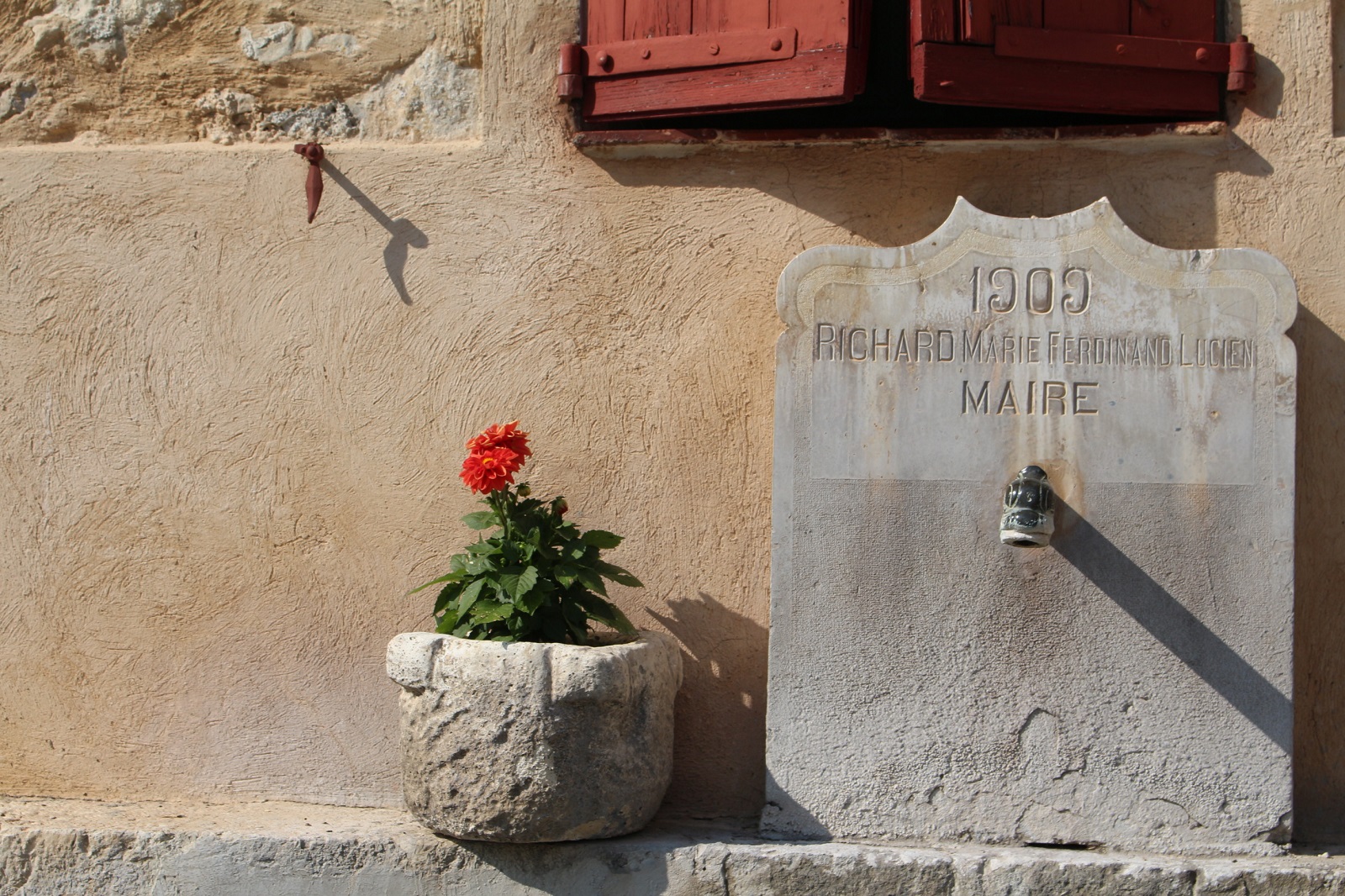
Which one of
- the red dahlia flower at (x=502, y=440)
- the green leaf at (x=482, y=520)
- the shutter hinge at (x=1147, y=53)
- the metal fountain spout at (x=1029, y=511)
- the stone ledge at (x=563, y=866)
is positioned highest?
the shutter hinge at (x=1147, y=53)

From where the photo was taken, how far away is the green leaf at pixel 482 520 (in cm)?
344

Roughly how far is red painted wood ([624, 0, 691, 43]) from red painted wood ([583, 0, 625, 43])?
2 centimetres

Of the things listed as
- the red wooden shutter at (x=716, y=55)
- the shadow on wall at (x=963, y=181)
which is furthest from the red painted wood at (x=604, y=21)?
Answer: the shadow on wall at (x=963, y=181)

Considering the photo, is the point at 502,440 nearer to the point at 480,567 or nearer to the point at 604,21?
the point at 480,567

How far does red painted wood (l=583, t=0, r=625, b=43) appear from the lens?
12.7 feet

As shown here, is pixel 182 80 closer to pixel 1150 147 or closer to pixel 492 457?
pixel 492 457

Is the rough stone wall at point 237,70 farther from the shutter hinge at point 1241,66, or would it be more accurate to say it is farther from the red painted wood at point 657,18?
the shutter hinge at point 1241,66

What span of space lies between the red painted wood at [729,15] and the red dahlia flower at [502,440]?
1237 mm

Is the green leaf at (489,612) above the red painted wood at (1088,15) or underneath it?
underneath

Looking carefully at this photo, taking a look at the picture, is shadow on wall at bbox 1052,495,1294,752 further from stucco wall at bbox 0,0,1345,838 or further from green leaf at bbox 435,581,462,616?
green leaf at bbox 435,581,462,616

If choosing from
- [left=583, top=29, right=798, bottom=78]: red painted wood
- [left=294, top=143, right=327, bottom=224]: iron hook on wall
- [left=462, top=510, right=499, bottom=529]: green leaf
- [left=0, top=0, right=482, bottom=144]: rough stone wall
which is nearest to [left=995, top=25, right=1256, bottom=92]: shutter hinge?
[left=583, top=29, right=798, bottom=78]: red painted wood

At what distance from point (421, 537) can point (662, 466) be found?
0.67m

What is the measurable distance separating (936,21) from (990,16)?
146 millimetres

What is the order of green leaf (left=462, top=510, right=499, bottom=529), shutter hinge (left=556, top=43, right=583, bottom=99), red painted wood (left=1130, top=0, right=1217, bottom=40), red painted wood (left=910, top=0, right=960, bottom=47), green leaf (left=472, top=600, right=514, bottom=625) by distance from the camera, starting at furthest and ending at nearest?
shutter hinge (left=556, top=43, right=583, bottom=99) → red painted wood (left=1130, top=0, right=1217, bottom=40) → red painted wood (left=910, top=0, right=960, bottom=47) → green leaf (left=462, top=510, right=499, bottom=529) → green leaf (left=472, top=600, right=514, bottom=625)
